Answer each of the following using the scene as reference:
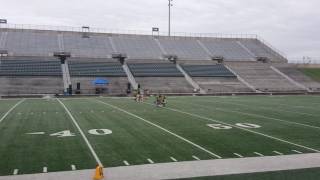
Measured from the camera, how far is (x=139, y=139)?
14.5m

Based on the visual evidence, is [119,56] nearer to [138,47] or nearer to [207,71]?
[138,47]

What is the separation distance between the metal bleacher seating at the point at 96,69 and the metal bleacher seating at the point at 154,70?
1.84 m

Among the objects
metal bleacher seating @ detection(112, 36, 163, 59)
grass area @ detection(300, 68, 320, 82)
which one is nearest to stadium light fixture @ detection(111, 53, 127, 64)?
metal bleacher seating @ detection(112, 36, 163, 59)

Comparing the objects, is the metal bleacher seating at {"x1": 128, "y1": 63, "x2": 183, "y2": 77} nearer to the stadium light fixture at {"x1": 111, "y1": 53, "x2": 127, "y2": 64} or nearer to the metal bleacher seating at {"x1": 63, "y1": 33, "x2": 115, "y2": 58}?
the stadium light fixture at {"x1": 111, "y1": 53, "x2": 127, "y2": 64}

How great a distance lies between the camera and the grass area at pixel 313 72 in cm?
6032

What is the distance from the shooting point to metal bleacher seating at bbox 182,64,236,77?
5712 centimetres

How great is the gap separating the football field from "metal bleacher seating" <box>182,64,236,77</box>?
3523 cm

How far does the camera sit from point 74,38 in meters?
65.6

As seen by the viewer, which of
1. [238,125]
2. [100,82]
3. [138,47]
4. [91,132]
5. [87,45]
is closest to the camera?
[91,132]

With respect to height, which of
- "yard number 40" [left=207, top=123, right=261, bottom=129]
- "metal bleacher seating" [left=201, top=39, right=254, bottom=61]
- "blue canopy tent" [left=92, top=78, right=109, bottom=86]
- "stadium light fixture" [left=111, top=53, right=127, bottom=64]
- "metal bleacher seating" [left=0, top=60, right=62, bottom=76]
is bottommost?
"yard number 40" [left=207, top=123, right=261, bottom=129]

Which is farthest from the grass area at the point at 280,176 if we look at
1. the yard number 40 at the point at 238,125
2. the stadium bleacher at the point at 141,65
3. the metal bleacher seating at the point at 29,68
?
the metal bleacher seating at the point at 29,68

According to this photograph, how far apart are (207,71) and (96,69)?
47.9ft

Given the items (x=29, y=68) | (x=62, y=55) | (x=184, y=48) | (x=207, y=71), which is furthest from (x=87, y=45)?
(x=207, y=71)

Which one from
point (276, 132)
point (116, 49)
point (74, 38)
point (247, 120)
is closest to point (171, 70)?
point (116, 49)
